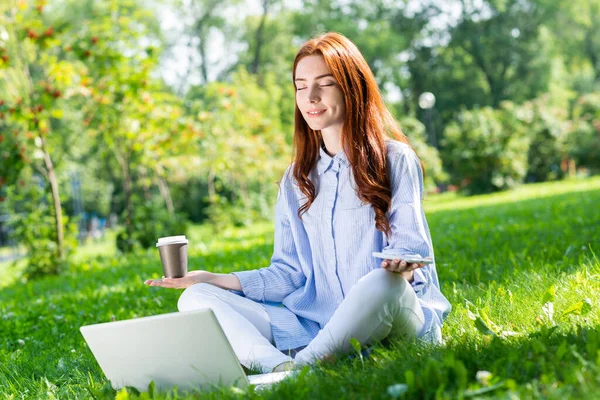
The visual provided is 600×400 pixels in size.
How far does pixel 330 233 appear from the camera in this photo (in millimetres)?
2922

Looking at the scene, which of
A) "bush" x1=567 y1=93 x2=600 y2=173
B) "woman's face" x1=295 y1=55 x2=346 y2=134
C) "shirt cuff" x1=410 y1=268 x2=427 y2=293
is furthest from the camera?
"bush" x1=567 y1=93 x2=600 y2=173

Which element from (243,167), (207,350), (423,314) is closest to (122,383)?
(207,350)

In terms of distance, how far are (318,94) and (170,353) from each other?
1.21 metres

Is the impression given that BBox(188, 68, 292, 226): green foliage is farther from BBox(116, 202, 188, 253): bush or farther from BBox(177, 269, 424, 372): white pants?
BBox(177, 269, 424, 372): white pants

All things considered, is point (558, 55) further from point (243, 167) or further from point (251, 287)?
point (251, 287)

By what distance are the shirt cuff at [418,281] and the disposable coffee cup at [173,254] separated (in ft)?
2.93

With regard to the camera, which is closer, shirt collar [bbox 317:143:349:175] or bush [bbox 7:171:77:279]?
shirt collar [bbox 317:143:349:175]

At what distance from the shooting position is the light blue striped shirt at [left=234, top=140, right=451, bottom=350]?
2.71 metres

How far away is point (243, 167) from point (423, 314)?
13053mm

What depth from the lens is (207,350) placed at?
2367 mm

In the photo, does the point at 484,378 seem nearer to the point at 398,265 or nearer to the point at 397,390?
the point at 397,390

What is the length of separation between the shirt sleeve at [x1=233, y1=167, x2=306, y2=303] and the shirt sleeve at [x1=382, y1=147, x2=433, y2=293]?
0.55m

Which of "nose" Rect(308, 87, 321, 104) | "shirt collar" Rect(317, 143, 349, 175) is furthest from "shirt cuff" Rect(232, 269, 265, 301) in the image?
"nose" Rect(308, 87, 321, 104)

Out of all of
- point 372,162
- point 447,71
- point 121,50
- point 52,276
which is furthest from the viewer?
Answer: point 447,71
